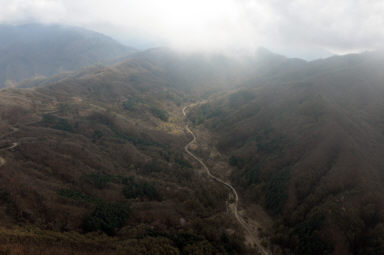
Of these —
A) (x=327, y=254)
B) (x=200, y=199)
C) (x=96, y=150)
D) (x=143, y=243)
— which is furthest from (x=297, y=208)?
(x=96, y=150)

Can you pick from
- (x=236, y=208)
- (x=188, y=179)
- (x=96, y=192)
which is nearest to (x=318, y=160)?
(x=236, y=208)

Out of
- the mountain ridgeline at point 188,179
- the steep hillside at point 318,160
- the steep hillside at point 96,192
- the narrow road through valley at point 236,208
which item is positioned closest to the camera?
the steep hillside at point 96,192

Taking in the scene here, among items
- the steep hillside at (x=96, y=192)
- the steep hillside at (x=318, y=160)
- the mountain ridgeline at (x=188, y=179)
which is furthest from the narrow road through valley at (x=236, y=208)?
the steep hillside at (x=318, y=160)

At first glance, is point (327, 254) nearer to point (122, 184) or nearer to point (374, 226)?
point (374, 226)

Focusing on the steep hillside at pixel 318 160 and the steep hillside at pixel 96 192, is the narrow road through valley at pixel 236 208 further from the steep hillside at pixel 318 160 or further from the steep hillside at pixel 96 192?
the steep hillside at pixel 318 160

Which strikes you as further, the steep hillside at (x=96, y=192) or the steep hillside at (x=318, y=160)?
the steep hillside at (x=318, y=160)

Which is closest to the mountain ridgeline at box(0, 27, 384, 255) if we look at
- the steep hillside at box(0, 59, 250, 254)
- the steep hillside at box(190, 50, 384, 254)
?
the steep hillside at box(0, 59, 250, 254)

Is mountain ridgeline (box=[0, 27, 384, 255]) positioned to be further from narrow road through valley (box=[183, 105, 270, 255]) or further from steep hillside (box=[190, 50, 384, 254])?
narrow road through valley (box=[183, 105, 270, 255])
